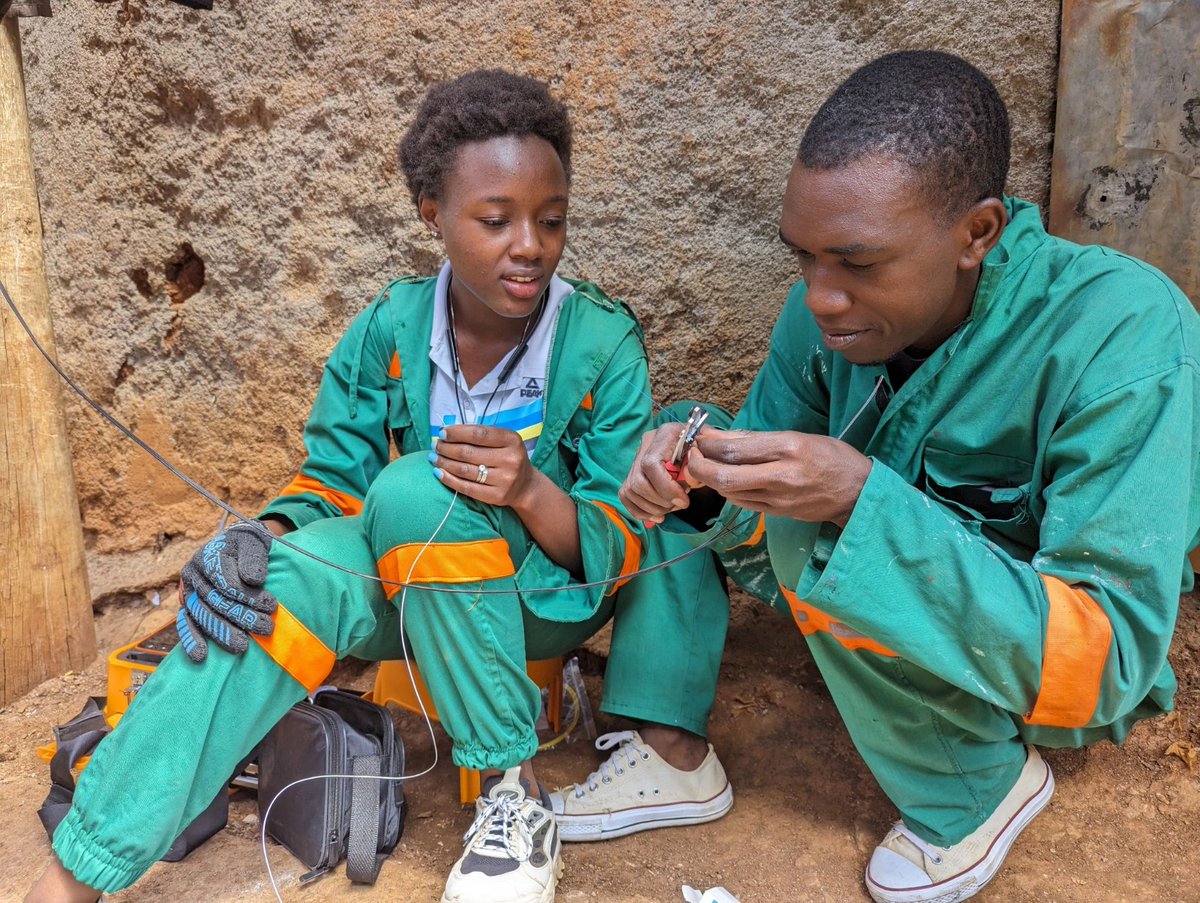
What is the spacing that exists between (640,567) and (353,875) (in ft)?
2.73

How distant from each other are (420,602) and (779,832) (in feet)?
2.97

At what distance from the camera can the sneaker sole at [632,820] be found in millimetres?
2184

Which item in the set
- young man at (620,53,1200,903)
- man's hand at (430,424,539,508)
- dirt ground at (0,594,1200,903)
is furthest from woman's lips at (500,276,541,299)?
dirt ground at (0,594,1200,903)

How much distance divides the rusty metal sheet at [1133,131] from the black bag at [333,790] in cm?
199

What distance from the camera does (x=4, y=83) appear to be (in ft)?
8.50

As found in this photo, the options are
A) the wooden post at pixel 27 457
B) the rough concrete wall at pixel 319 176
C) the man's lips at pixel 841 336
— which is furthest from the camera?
the rough concrete wall at pixel 319 176

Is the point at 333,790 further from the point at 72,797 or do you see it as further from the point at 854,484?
the point at 854,484

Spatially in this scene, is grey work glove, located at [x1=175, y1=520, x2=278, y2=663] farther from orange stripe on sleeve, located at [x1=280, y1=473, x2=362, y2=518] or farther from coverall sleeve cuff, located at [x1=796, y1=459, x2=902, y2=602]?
coverall sleeve cuff, located at [x1=796, y1=459, x2=902, y2=602]

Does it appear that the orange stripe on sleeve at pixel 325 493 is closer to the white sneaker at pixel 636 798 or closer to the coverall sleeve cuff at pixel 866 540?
the white sneaker at pixel 636 798

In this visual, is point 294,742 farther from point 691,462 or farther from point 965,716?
point 965,716

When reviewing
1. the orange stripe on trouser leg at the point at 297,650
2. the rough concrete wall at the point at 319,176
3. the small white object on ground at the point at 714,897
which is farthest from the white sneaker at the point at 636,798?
the rough concrete wall at the point at 319,176

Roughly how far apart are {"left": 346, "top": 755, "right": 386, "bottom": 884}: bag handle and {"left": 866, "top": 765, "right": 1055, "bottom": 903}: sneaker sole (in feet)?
3.11

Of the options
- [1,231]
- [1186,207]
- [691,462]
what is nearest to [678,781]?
[691,462]

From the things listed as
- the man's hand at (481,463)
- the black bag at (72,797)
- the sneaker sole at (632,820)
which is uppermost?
the man's hand at (481,463)
